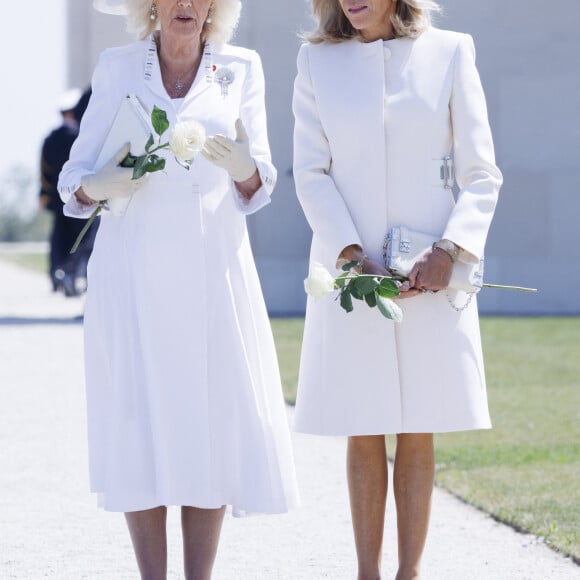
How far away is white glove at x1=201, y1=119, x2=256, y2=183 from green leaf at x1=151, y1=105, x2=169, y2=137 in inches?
5.1

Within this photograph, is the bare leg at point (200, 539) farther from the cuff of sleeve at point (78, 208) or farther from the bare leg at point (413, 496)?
the cuff of sleeve at point (78, 208)

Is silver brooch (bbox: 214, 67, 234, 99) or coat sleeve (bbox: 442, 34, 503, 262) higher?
silver brooch (bbox: 214, 67, 234, 99)

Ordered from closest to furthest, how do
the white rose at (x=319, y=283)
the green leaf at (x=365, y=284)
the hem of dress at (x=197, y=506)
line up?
the white rose at (x=319, y=283) < the green leaf at (x=365, y=284) < the hem of dress at (x=197, y=506)

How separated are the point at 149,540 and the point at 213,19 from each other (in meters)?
1.62

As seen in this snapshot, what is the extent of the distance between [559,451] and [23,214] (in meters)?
49.6

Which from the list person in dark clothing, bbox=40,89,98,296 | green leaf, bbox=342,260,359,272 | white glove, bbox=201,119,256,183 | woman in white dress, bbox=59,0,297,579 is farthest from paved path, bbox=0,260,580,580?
person in dark clothing, bbox=40,89,98,296

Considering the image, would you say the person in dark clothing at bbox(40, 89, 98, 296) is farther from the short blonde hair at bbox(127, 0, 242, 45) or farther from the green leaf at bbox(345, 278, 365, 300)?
the green leaf at bbox(345, 278, 365, 300)

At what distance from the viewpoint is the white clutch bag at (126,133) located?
4363 millimetres

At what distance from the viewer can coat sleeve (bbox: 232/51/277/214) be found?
4.49 m

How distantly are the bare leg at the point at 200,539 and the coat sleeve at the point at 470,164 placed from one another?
1.11 metres

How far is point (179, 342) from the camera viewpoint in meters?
4.45

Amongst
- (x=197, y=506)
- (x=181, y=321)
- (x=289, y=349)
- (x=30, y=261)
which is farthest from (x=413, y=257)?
(x=30, y=261)

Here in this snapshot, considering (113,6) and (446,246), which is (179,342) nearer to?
(446,246)

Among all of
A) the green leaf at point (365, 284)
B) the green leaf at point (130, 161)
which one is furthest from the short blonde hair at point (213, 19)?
the green leaf at point (365, 284)
